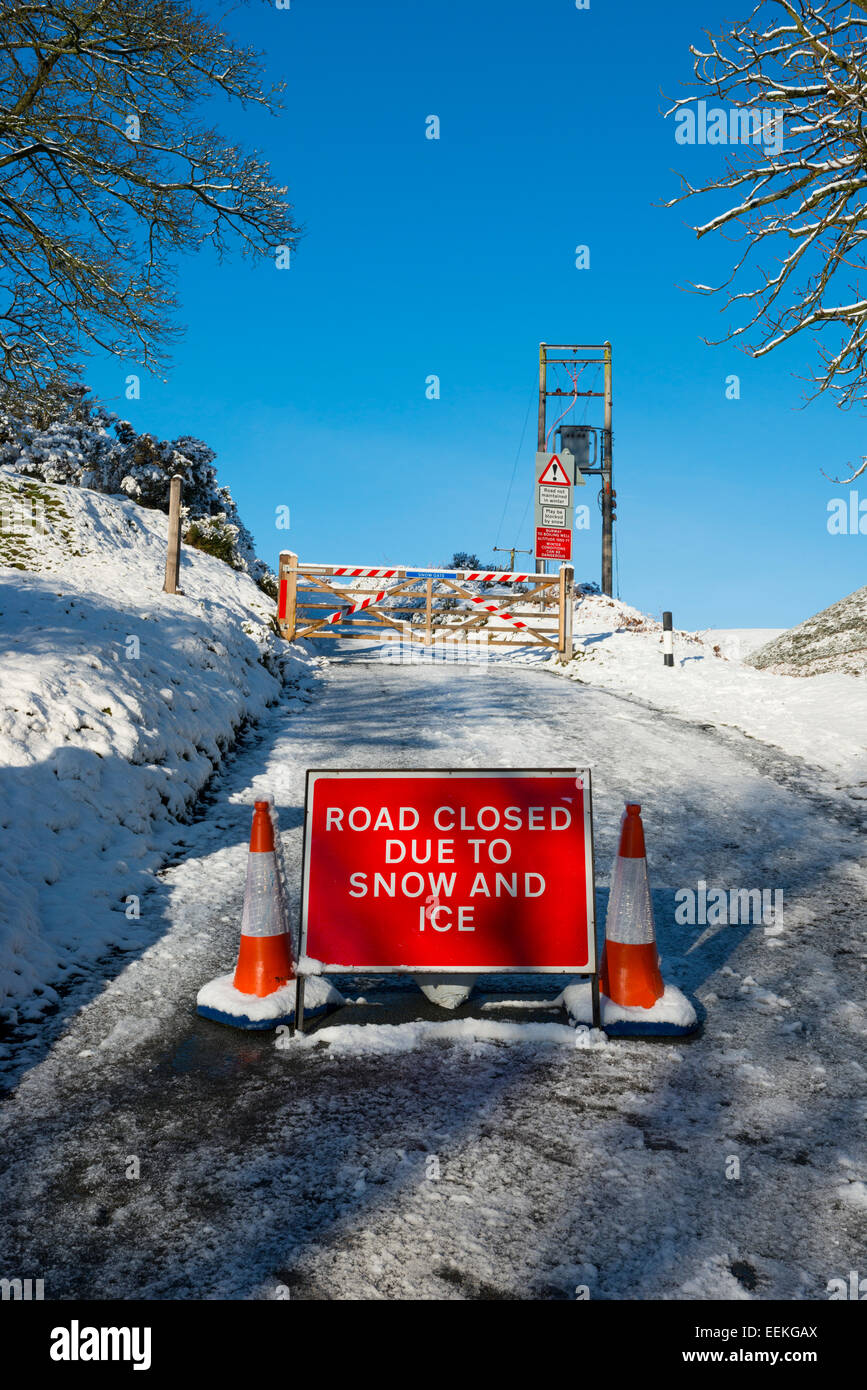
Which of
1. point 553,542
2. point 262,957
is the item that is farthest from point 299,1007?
point 553,542

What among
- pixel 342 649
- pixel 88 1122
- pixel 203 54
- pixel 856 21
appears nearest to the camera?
pixel 88 1122

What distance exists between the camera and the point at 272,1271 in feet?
7.67

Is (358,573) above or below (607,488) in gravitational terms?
below

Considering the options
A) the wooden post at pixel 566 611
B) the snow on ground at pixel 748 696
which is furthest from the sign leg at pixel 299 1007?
the wooden post at pixel 566 611

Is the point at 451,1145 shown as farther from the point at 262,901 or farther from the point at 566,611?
the point at 566,611

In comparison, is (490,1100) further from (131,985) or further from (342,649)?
(342,649)

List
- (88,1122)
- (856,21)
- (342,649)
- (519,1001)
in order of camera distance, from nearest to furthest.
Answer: (88,1122) < (519,1001) < (856,21) < (342,649)

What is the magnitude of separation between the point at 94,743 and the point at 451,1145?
16.0 feet

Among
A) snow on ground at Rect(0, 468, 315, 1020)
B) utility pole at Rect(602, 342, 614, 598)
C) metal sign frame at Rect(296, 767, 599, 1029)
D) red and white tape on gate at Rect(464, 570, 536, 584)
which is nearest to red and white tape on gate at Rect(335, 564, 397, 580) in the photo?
red and white tape on gate at Rect(464, 570, 536, 584)

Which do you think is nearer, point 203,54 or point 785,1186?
point 785,1186

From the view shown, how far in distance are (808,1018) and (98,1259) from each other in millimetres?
3045

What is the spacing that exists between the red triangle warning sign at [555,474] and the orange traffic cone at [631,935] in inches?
850

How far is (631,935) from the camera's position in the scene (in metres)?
3.99
